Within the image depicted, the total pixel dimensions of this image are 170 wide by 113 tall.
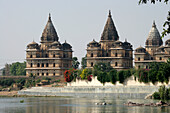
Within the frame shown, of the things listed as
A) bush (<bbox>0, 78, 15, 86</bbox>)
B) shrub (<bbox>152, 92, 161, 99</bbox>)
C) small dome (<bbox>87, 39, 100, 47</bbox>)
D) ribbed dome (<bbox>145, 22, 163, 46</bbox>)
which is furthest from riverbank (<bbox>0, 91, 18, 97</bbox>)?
ribbed dome (<bbox>145, 22, 163, 46</bbox>)

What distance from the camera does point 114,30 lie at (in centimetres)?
10875

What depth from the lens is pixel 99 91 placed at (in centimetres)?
7331

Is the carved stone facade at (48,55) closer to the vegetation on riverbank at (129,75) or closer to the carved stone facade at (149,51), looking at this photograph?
the carved stone facade at (149,51)

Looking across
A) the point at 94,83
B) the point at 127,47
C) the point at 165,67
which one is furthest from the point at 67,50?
the point at 165,67

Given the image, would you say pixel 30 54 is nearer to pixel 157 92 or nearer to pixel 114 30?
pixel 114 30

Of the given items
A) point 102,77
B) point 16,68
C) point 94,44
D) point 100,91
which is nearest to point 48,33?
point 94,44

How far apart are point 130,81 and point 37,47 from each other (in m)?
42.6

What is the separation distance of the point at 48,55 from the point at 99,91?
41810 millimetres

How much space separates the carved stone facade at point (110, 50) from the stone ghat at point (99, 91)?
27774 millimetres

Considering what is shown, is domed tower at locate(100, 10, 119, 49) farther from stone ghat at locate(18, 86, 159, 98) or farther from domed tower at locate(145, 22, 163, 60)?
stone ghat at locate(18, 86, 159, 98)

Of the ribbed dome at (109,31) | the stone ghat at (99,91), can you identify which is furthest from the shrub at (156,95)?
the ribbed dome at (109,31)

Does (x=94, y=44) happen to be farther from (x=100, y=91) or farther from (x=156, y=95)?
(x=156, y=95)

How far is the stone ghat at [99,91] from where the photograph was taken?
6669cm

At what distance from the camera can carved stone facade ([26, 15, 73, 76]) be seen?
11188 cm
